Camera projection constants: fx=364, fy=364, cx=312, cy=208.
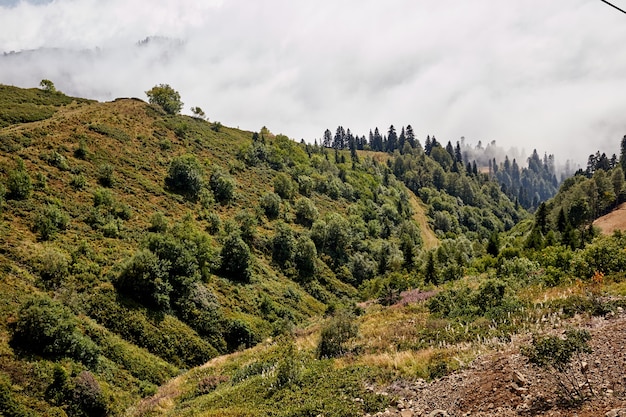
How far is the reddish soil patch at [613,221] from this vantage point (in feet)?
210

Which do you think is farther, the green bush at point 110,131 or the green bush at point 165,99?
the green bush at point 165,99

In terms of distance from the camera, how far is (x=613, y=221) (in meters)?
68.8

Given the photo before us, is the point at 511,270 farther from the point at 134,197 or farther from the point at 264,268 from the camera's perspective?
the point at 134,197

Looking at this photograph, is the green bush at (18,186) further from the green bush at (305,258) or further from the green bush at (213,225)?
the green bush at (305,258)

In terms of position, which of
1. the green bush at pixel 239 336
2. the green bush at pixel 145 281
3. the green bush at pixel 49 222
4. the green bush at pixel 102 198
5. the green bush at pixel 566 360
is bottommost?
the green bush at pixel 239 336

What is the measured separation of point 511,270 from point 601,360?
779 inches

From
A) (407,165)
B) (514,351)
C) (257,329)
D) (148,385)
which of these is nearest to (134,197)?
(257,329)

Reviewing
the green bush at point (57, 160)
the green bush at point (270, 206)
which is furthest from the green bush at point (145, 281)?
the green bush at point (270, 206)

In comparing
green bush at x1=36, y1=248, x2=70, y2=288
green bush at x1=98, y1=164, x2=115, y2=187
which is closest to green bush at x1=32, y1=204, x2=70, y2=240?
green bush at x1=36, y1=248, x2=70, y2=288

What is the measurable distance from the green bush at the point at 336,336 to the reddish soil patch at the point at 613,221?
63696mm

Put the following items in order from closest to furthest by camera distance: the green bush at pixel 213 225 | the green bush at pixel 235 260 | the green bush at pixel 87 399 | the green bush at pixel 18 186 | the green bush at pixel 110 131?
the green bush at pixel 87 399
the green bush at pixel 18 186
the green bush at pixel 235 260
the green bush at pixel 213 225
the green bush at pixel 110 131

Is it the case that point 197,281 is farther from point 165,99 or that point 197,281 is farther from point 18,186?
point 165,99

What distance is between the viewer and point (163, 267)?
122ft

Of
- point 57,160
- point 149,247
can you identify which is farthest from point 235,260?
point 57,160
